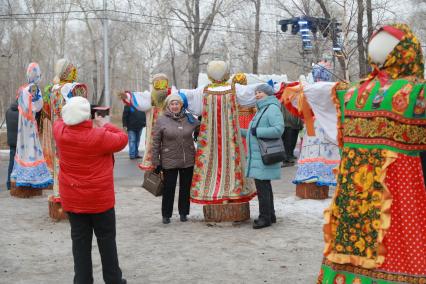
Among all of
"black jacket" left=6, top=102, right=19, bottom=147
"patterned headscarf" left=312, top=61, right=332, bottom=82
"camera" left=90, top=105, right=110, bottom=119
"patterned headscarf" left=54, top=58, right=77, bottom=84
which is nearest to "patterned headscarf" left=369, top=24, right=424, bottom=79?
"camera" left=90, top=105, right=110, bottom=119

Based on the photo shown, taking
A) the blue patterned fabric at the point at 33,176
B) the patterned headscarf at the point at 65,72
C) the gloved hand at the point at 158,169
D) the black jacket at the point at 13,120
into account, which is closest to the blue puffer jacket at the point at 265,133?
the gloved hand at the point at 158,169

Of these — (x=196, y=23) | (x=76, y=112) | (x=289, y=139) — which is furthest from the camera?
(x=196, y=23)

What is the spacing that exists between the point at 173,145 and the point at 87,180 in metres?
2.52

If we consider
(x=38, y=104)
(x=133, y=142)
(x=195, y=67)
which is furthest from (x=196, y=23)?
(x=38, y=104)

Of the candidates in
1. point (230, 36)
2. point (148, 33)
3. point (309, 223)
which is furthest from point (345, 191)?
point (148, 33)

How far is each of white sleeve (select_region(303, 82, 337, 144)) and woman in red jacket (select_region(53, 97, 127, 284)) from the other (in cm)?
140

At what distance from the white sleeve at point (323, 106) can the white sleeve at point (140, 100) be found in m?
4.67

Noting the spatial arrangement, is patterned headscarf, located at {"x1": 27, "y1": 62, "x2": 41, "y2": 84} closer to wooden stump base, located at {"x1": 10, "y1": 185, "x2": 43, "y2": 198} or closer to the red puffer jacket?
wooden stump base, located at {"x1": 10, "y1": 185, "x2": 43, "y2": 198}

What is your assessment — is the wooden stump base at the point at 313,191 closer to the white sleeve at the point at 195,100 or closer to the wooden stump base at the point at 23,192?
the white sleeve at the point at 195,100

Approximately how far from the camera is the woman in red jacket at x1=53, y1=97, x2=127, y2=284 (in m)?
4.34

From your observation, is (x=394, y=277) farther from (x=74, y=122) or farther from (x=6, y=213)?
(x=6, y=213)

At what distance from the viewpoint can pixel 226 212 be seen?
6.90 metres

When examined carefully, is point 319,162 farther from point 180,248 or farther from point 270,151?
point 180,248

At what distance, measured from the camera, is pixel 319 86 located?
13.0ft
